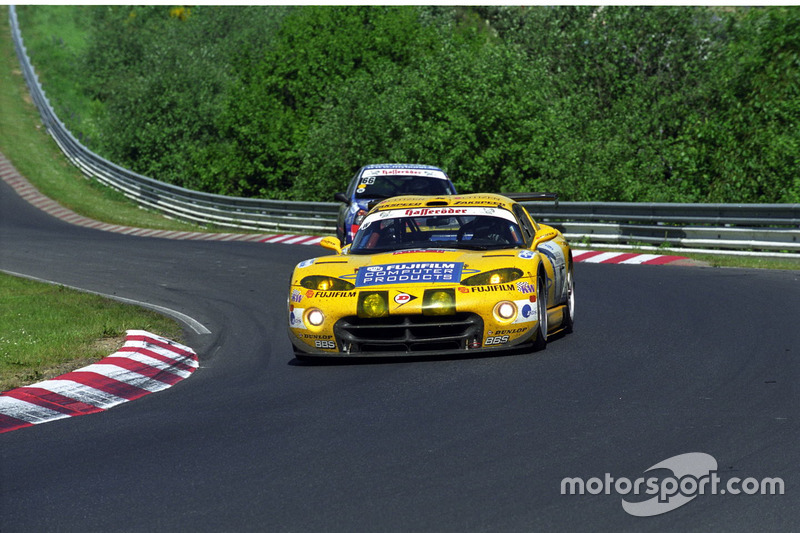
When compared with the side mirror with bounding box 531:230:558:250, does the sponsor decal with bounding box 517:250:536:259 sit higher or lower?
lower

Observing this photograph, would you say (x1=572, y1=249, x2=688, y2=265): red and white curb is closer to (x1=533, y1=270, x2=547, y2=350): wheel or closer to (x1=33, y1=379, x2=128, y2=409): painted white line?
(x1=533, y1=270, x2=547, y2=350): wheel

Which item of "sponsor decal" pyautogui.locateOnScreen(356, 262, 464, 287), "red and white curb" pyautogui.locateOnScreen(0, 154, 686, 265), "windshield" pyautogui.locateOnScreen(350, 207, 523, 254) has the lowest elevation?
"red and white curb" pyautogui.locateOnScreen(0, 154, 686, 265)

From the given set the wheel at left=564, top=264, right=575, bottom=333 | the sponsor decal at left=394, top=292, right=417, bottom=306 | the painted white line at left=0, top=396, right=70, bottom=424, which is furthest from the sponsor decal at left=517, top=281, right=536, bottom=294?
the painted white line at left=0, top=396, right=70, bottom=424

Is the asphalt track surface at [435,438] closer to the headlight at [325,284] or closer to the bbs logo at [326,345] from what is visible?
the bbs logo at [326,345]

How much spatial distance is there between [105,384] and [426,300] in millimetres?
2666

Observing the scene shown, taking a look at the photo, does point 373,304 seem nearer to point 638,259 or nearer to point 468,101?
point 638,259

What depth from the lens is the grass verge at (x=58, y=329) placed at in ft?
31.6

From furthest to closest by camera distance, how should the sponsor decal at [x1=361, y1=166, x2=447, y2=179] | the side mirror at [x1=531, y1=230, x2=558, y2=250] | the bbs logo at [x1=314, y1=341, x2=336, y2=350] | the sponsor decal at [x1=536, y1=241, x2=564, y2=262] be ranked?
the sponsor decal at [x1=361, y1=166, x2=447, y2=179], the sponsor decal at [x1=536, y1=241, x2=564, y2=262], the side mirror at [x1=531, y1=230, x2=558, y2=250], the bbs logo at [x1=314, y1=341, x2=336, y2=350]

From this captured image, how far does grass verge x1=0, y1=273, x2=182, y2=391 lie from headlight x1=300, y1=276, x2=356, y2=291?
2048 mm

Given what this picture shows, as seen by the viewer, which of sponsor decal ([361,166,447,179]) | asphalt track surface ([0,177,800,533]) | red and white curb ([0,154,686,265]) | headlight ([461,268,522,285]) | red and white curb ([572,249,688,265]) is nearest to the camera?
asphalt track surface ([0,177,800,533])

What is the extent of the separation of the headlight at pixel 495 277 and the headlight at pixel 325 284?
989mm

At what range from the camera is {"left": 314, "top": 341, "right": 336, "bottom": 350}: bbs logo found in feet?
30.6

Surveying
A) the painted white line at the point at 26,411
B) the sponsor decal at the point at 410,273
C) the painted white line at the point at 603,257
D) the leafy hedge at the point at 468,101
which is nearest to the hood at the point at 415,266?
the sponsor decal at the point at 410,273

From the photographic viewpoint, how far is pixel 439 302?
29.6 ft
